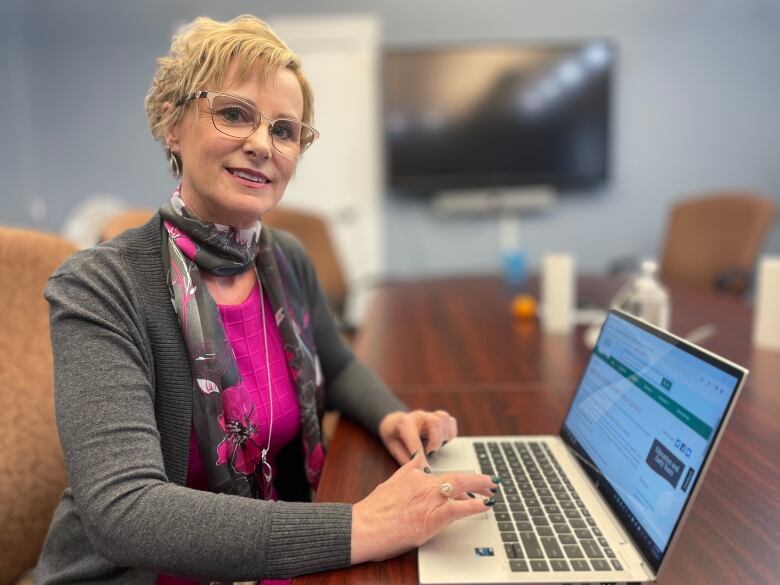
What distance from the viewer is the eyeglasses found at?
2.78ft

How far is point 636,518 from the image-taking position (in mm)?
638

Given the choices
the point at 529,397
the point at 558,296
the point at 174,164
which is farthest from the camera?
the point at 558,296

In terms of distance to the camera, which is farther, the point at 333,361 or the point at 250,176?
the point at 333,361

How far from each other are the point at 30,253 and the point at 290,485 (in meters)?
0.61

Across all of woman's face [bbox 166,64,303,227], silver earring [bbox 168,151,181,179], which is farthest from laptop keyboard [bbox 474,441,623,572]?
silver earring [bbox 168,151,181,179]

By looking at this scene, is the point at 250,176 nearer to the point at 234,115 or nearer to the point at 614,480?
the point at 234,115

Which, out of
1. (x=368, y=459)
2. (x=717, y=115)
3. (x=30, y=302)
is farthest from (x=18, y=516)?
(x=717, y=115)

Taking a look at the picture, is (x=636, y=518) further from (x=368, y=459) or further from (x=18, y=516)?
(x=18, y=516)

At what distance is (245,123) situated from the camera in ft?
2.87

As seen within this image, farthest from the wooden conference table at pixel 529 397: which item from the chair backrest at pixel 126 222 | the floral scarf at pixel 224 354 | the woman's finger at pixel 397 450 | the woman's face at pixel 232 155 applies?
the chair backrest at pixel 126 222

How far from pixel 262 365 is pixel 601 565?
577 millimetres

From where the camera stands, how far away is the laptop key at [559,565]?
1.96ft

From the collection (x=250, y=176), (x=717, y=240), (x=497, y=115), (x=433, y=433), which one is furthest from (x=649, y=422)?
(x=497, y=115)

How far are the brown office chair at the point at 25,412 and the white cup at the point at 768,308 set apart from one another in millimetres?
1527
